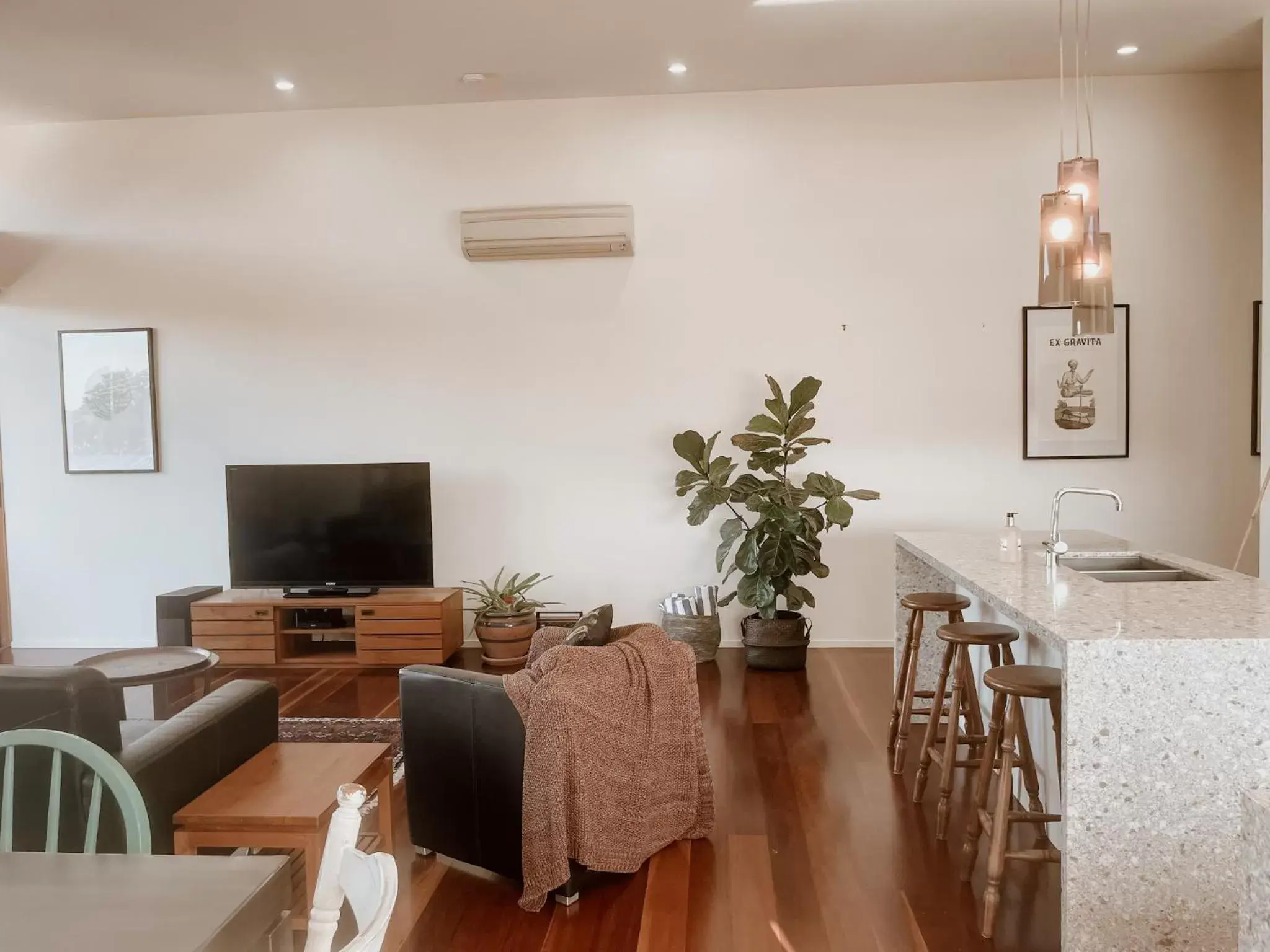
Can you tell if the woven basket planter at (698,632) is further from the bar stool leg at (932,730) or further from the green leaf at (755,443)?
the bar stool leg at (932,730)

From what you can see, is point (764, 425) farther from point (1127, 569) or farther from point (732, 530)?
point (1127, 569)

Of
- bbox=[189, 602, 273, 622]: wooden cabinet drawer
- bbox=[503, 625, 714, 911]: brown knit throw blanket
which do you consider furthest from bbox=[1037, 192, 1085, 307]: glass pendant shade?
bbox=[189, 602, 273, 622]: wooden cabinet drawer

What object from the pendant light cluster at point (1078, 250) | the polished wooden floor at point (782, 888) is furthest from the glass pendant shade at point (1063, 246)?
the polished wooden floor at point (782, 888)

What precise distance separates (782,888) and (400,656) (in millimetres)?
3316

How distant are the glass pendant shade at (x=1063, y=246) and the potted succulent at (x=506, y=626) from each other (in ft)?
11.4

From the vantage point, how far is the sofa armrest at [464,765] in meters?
2.85

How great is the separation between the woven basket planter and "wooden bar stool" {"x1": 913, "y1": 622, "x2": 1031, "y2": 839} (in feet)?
6.56

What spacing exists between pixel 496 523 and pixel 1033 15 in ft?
13.5

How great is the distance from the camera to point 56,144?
20.1 ft

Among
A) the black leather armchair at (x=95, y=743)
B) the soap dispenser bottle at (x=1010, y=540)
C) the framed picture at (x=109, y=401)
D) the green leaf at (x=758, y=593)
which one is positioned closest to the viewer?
the black leather armchair at (x=95, y=743)

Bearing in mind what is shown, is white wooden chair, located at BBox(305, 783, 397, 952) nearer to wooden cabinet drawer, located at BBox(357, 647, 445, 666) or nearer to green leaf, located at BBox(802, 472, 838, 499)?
green leaf, located at BBox(802, 472, 838, 499)

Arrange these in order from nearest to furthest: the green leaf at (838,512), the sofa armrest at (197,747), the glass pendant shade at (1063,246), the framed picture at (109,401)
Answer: the sofa armrest at (197,747) < the glass pendant shade at (1063,246) < the green leaf at (838,512) < the framed picture at (109,401)

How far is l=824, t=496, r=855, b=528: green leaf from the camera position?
16.9 feet

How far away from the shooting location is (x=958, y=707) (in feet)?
10.7
